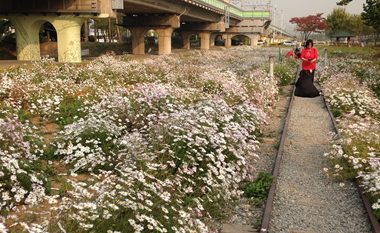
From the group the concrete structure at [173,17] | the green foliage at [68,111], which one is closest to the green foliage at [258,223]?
the green foliage at [68,111]

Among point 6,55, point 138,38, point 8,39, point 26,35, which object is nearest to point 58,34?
point 26,35

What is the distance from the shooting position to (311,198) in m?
6.17

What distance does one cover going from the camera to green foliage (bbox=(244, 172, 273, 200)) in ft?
20.4

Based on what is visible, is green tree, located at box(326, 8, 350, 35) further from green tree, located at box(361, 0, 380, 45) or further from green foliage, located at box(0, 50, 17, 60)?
green foliage, located at box(0, 50, 17, 60)

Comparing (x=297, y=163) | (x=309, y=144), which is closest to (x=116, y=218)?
(x=297, y=163)

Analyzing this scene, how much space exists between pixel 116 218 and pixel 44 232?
97cm

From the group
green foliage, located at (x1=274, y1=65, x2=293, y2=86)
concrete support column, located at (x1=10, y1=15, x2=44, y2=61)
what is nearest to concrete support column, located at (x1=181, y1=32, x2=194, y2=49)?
concrete support column, located at (x1=10, y1=15, x2=44, y2=61)

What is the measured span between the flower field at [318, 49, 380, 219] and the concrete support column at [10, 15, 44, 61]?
66.5 ft

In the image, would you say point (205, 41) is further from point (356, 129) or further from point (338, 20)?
point (356, 129)

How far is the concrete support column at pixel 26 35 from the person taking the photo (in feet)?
86.1

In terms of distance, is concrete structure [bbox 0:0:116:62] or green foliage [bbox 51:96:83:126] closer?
green foliage [bbox 51:96:83:126]

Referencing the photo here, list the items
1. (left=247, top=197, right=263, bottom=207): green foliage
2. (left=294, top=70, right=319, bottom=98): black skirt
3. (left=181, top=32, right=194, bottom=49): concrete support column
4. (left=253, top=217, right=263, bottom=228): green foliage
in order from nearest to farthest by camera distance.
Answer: (left=253, top=217, right=263, bottom=228): green foliage → (left=247, top=197, right=263, bottom=207): green foliage → (left=294, top=70, right=319, bottom=98): black skirt → (left=181, top=32, right=194, bottom=49): concrete support column

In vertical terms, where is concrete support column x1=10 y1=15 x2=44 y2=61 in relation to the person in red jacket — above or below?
above

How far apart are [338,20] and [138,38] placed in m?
68.9
